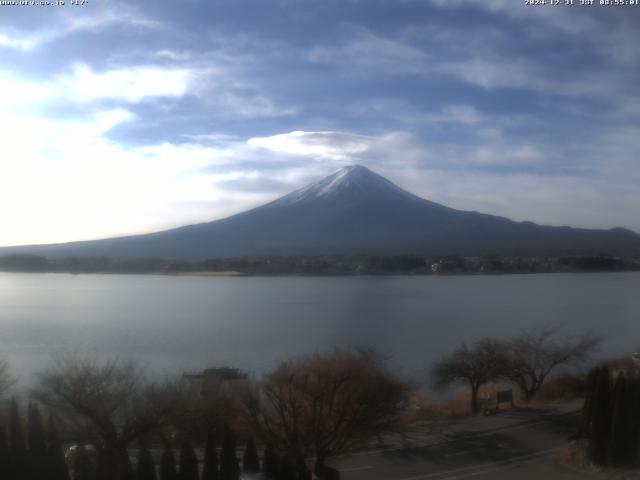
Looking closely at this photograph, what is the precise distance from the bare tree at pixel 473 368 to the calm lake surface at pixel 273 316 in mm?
663

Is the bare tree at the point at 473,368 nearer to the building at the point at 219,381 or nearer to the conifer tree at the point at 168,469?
the building at the point at 219,381

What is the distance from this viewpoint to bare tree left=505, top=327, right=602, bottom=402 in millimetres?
10566

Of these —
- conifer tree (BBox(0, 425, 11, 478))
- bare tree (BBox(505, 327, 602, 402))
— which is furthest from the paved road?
conifer tree (BBox(0, 425, 11, 478))

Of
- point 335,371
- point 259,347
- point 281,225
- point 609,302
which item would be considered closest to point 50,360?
point 259,347

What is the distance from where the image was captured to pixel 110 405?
632 cm

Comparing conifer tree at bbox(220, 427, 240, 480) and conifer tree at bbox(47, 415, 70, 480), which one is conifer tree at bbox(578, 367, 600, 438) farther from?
conifer tree at bbox(47, 415, 70, 480)

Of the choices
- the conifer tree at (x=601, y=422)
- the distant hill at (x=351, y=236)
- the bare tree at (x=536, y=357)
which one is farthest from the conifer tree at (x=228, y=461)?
the distant hill at (x=351, y=236)

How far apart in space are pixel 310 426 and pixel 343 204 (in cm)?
5272

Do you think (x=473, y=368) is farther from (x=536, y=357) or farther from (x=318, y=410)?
(x=318, y=410)

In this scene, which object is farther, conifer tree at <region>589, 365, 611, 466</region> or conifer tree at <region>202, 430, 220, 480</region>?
conifer tree at <region>589, 365, 611, 466</region>

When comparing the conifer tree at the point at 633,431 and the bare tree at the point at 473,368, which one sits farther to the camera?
the bare tree at the point at 473,368

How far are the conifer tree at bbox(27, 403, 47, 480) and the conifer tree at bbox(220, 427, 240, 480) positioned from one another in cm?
134

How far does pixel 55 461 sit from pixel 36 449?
0.17 meters

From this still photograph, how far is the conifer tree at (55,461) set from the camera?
5.26 meters
